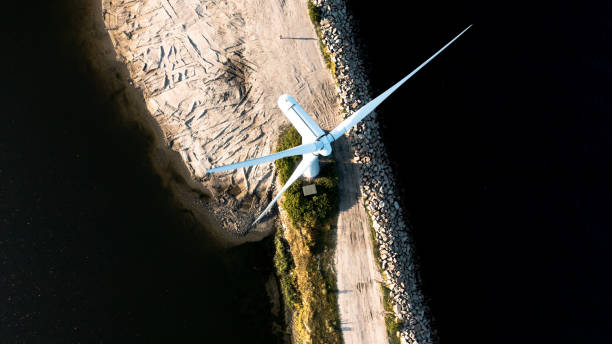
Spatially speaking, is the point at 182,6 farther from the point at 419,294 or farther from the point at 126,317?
the point at 419,294

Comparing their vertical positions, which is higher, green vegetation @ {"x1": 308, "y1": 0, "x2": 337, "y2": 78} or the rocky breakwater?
green vegetation @ {"x1": 308, "y1": 0, "x2": 337, "y2": 78}

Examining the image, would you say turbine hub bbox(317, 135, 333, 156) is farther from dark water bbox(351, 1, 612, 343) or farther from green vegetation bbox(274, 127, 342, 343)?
dark water bbox(351, 1, 612, 343)

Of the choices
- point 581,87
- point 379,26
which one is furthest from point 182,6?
point 581,87

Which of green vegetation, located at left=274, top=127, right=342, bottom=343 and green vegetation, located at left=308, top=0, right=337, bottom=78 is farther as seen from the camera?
green vegetation, located at left=308, top=0, right=337, bottom=78

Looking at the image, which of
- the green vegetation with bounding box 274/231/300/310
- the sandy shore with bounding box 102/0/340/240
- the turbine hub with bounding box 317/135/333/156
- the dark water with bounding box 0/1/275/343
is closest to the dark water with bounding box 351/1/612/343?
the sandy shore with bounding box 102/0/340/240

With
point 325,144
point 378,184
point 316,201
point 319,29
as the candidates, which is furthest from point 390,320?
point 319,29

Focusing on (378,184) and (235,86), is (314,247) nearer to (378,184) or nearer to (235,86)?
(378,184)

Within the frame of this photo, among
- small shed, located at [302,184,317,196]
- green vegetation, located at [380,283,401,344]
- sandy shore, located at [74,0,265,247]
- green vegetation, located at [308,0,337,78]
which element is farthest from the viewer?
sandy shore, located at [74,0,265,247]
